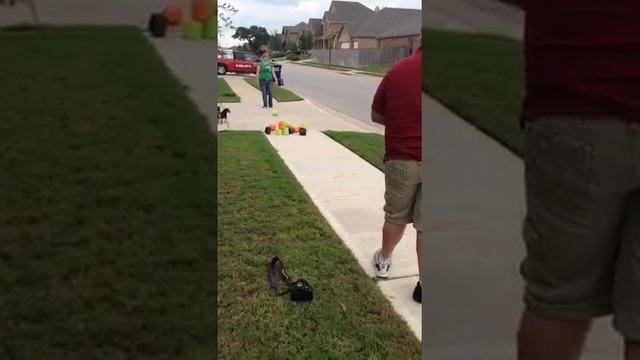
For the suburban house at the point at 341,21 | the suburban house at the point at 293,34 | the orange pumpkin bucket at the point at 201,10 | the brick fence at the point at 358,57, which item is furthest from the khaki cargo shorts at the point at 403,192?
the suburban house at the point at 293,34

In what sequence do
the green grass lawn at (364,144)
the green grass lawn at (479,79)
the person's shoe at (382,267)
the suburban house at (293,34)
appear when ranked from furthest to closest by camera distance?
the suburban house at (293,34), the green grass lawn at (364,144), the person's shoe at (382,267), the green grass lawn at (479,79)

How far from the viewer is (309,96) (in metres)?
19.3

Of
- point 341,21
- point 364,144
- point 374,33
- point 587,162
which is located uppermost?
point 341,21

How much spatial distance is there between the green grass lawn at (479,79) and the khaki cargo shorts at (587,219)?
0.32 m

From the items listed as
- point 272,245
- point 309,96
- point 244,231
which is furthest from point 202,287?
point 309,96

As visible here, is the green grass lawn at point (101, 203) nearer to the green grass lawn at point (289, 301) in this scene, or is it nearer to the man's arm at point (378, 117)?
the green grass lawn at point (289, 301)

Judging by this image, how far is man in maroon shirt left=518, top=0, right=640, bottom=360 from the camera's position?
3.78 feet

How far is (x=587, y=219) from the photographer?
1.16 meters

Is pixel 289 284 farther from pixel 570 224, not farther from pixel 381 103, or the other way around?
pixel 570 224

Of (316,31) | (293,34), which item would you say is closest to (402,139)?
(316,31)

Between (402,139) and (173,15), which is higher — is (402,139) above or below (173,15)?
below

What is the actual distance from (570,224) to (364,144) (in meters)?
7.88

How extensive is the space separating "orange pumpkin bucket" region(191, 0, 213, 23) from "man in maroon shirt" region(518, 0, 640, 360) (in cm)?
93

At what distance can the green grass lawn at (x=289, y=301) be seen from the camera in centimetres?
290
